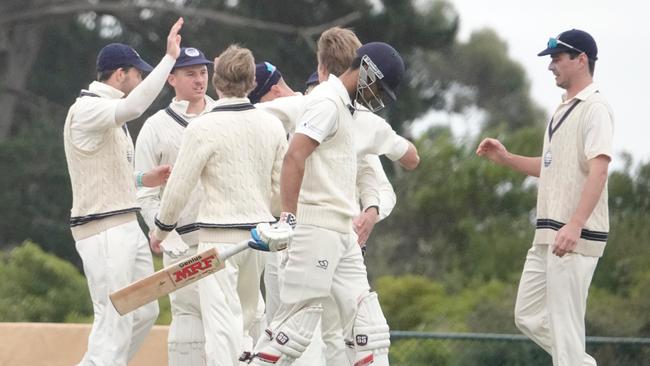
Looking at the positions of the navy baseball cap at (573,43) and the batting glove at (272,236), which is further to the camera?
the navy baseball cap at (573,43)

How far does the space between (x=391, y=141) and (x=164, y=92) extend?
13.3 meters

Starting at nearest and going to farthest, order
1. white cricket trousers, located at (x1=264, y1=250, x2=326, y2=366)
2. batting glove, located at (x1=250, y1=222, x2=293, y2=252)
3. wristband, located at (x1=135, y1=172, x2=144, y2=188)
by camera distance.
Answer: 1. batting glove, located at (x1=250, y1=222, x2=293, y2=252)
2. white cricket trousers, located at (x1=264, y1=250, x2=326, y2=366)
3. wristband, located at (x1=135, y1=172, x2=144, y2=188)

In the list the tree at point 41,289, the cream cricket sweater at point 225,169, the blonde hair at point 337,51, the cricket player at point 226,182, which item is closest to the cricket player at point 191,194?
the cricket player at point 226,182

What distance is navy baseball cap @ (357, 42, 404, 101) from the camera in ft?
27.5

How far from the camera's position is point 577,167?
929 cm

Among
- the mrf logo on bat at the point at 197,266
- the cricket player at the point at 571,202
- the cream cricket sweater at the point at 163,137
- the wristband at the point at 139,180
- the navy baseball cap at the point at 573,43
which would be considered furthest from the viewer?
the cream cricket sweater at the point at 163,137

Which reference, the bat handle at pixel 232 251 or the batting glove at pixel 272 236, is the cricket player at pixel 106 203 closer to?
the bat handle at pixel 232 251

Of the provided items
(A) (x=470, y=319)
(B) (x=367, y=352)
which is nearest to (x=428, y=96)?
(A) (x=470, y=319)

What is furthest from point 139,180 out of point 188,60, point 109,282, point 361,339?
point 361,339

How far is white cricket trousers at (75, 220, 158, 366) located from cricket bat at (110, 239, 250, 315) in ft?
1.90

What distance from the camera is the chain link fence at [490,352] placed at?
41.6 feet

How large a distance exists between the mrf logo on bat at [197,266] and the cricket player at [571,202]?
76.0 inches

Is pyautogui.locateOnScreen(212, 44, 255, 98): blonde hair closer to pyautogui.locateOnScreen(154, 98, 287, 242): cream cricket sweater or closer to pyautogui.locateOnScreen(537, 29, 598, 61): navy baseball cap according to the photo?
pyautogui.locateOnScreen(154, 98, 287, 242): cream cricket sweater

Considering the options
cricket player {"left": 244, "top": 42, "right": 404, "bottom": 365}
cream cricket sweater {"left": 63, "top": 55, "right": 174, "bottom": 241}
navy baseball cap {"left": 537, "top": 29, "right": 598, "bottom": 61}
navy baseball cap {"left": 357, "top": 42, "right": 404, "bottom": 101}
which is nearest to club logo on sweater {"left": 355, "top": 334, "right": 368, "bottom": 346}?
cricket player {"left": 244, "top": 42, "right": 404, "bottom": 365}
